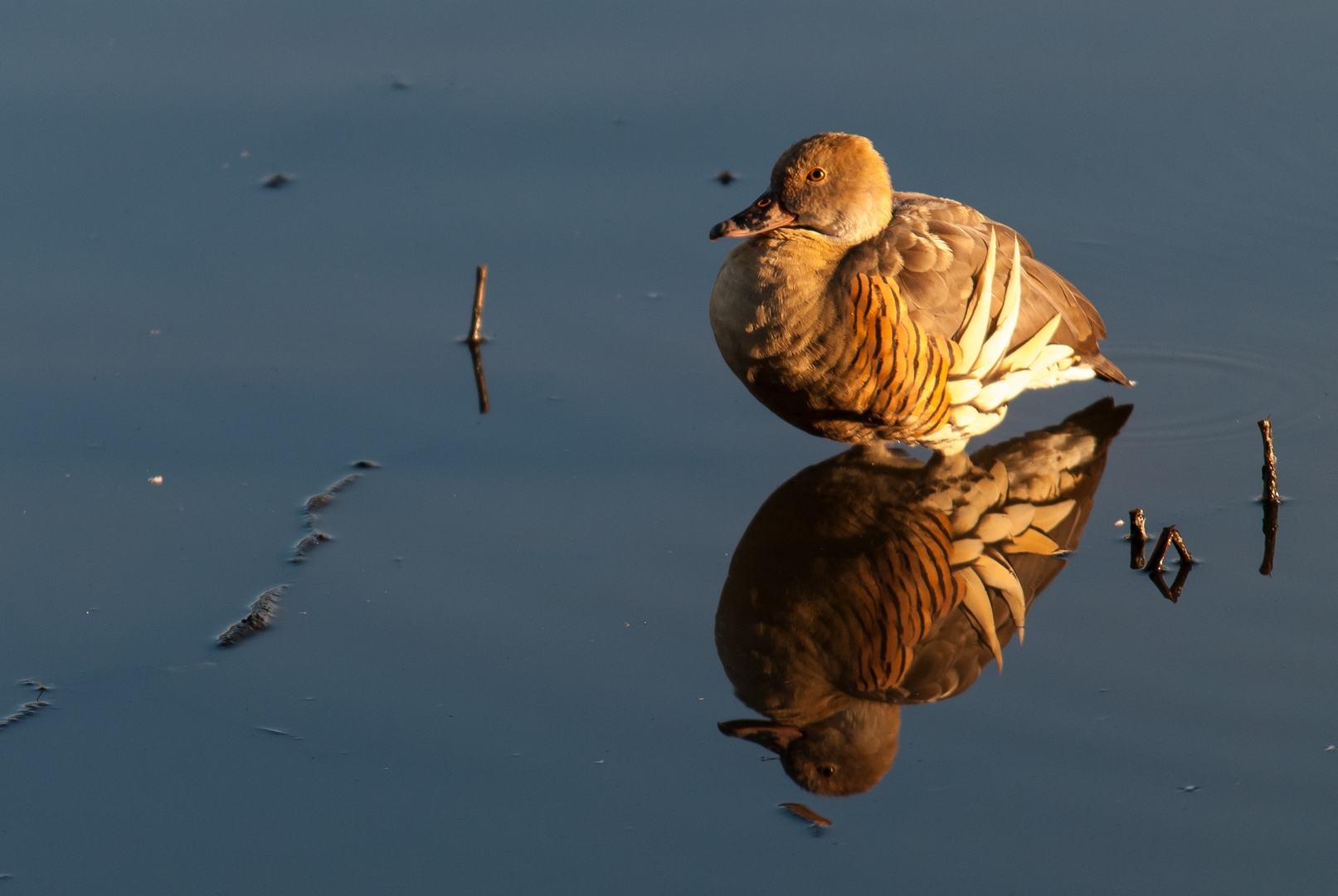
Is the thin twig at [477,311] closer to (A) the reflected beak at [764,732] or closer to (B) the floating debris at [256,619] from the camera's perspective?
(B) the floating debris at [256,619]

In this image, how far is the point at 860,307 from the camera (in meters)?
5.52

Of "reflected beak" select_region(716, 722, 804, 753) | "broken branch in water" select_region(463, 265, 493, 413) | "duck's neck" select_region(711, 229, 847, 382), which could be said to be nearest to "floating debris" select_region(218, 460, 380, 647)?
"broken branch in water" select_region(463, 265, 493, 413)

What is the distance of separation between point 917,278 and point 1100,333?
1.16 metres

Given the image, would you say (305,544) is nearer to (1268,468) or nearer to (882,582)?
(882,582)

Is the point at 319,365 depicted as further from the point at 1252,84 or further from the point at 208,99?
the point at 1252,84

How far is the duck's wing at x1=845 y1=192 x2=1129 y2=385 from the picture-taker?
18.6 ft

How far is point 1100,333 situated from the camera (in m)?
6.36

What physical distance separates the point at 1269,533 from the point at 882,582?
147cm

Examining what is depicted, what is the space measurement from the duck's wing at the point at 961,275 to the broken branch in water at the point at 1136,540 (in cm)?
102

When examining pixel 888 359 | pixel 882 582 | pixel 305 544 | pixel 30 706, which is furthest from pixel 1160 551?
pixel 30 706

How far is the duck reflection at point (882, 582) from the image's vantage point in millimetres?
4605

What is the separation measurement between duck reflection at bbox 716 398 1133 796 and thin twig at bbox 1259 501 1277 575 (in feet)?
2.10

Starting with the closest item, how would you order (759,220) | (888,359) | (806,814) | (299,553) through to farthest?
(806,814) < (299,553) < (888,359) < (759,220)

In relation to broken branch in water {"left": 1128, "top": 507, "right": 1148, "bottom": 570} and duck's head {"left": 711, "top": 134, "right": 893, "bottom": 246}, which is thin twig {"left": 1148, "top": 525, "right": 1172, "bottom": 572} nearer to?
broken branch in water {"left": 1128, "top": 507, "right": 1148, "bottom": 570}
